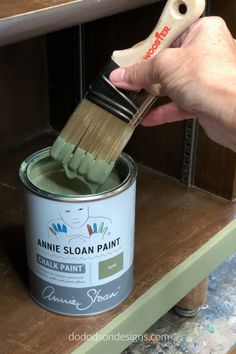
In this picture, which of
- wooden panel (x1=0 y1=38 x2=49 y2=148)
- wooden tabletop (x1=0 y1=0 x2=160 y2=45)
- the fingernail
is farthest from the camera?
wooden panel (x1=0 y1=38 x2=49 y2=148)

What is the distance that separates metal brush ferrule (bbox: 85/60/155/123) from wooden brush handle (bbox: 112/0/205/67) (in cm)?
2

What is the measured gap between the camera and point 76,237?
1.98 ft

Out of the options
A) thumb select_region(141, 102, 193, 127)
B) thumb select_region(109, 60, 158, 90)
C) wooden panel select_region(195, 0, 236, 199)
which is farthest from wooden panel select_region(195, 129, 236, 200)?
thumb select_region(109, 60, 158, 90)

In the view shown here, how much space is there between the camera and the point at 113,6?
596 millimetres

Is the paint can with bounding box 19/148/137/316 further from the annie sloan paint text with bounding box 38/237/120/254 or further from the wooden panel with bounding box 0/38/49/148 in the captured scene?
the wooden panel with bounding box 0/38/49/148

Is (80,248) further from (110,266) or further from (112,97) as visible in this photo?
(112,97)

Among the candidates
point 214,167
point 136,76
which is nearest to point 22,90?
point 214,167

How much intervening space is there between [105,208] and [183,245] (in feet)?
0.78

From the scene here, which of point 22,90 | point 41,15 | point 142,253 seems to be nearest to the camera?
point 41,15

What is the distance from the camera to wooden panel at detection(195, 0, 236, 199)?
2.83 ft

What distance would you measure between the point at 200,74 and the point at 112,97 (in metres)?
0.11

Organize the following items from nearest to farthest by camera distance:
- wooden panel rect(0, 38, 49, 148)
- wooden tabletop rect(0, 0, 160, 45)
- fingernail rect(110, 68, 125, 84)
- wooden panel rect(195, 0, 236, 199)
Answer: wooden tabletop rect(0, 0, 160, 45)
fingernail rect(110, 68, 125, 84)
wooden panel rect(195, 0, 236, 199)
wooden panel rect(0, 38, 49, 148)

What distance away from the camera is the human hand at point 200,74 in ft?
1.81
